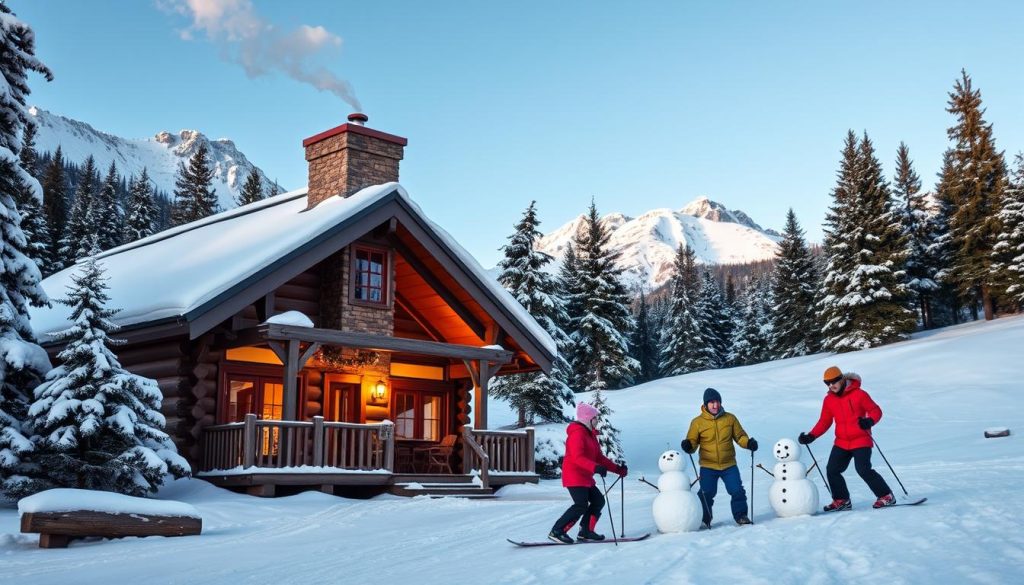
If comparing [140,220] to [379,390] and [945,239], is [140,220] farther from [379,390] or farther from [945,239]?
[945,239]

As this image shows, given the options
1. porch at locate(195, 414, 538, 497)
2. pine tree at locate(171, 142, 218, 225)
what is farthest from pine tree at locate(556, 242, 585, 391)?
pine tree at locate(171, 142, 218, 225)

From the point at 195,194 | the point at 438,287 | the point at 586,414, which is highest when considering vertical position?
the point at 195,194

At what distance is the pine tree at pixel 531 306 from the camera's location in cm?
3397

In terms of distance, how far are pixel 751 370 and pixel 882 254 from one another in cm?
825

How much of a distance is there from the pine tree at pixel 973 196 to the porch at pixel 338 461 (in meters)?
33.3

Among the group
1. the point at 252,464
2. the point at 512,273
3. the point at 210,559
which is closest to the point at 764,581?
the point at 210,559

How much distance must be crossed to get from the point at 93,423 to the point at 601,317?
91.4 ft

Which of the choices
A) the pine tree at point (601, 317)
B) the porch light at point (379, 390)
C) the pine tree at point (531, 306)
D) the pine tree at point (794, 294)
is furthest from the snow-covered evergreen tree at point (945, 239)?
the porch light at point (379, 390)

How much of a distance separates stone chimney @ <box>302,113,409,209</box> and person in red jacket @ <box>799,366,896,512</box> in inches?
532

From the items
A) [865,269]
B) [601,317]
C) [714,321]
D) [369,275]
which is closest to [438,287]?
[369,275]

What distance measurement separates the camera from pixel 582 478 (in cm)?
989

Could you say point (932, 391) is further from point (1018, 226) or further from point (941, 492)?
point (941, 492)

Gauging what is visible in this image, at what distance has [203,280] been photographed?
1809 cm

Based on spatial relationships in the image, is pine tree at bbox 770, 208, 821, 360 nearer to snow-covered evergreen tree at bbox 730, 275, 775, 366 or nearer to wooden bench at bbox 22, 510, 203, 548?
snow-covered evergreen tree at bbox 730, 275, 775, 366
